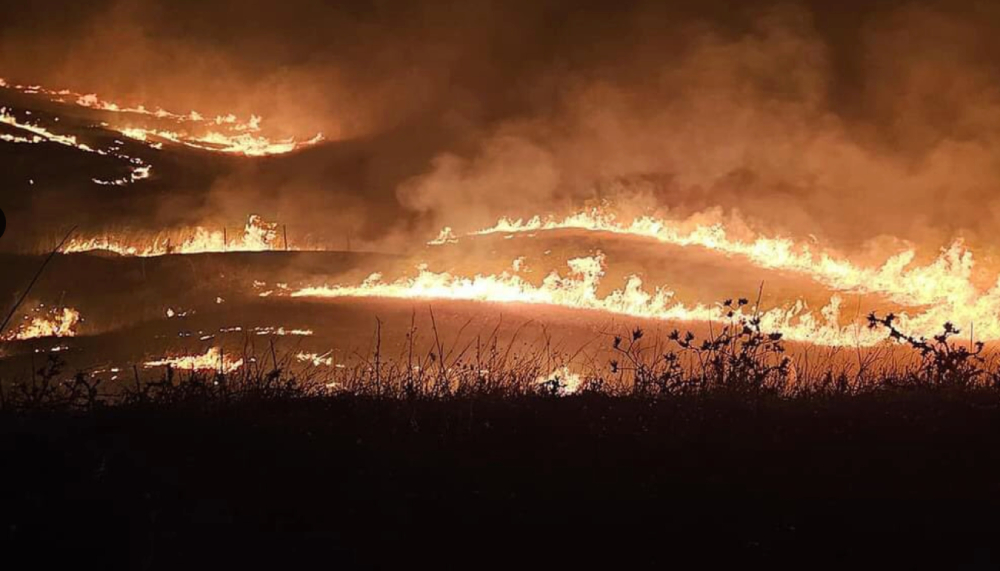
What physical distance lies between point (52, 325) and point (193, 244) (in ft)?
30.9

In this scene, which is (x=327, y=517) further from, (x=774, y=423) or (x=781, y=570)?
(x=774, y=423)

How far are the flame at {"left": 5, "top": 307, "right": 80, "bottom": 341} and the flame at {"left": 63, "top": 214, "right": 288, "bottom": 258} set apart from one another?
260 inches

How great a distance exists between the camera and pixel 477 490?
6184 millimetres

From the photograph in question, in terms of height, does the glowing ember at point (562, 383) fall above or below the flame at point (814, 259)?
below

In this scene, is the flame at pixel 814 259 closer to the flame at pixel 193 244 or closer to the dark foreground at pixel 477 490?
the flame at pixel 193 244

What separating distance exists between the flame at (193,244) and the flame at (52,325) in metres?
6.62

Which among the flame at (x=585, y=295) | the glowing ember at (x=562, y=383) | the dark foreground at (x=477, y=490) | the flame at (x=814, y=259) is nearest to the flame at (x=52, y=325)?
the flame at (x=585, y=295)

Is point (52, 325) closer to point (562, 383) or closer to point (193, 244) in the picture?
point (193, 244)

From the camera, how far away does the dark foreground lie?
210 inches

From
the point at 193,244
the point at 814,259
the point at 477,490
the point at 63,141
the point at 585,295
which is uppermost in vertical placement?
the point at 63,141

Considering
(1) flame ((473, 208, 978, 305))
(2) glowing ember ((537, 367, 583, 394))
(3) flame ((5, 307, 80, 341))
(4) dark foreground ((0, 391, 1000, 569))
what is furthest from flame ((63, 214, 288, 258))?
(4) dark foreground ((0, 391, 1000, 569))

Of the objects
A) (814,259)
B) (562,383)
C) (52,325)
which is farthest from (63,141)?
(562,383)

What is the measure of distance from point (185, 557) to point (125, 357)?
30732mm

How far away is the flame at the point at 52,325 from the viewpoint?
35.9 m
